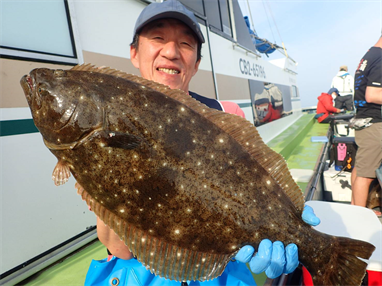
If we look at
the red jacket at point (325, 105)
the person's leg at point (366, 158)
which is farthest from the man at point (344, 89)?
the person's leg at point (366, 158)

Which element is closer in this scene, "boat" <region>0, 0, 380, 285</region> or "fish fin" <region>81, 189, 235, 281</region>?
"fish fin" <region>81, 189, 235, 281</region>

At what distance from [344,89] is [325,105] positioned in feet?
14.7

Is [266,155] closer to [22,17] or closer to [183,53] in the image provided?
[183,53]

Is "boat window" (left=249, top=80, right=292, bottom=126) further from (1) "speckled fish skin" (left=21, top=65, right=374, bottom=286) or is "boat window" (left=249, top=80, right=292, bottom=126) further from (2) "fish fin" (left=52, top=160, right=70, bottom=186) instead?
(2) "fish fin" (left=52, top=160, right=70, bottom=186)

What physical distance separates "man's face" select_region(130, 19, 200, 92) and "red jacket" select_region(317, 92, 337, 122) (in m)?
12.9

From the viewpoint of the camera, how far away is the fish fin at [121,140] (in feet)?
3.60

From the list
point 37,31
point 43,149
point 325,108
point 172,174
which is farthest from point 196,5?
point 325,108

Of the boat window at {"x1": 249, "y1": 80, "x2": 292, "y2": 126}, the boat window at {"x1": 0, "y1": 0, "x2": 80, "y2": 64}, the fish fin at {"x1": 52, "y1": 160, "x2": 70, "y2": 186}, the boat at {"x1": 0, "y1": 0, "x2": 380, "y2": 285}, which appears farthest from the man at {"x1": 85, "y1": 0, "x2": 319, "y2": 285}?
the boat window at {"x1": 249, "y1": 80, "x2": 292, "y2": 126}

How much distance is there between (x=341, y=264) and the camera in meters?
Result: 1.39

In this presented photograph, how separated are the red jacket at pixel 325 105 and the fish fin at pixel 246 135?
13.2 m

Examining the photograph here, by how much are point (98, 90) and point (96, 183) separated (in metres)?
0.48

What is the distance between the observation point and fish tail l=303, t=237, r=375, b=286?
1.35 meters

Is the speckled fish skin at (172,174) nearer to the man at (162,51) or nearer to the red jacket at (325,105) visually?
the man at (162,51)

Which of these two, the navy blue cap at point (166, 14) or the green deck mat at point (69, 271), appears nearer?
the navy blue cap at point (166, 14)
